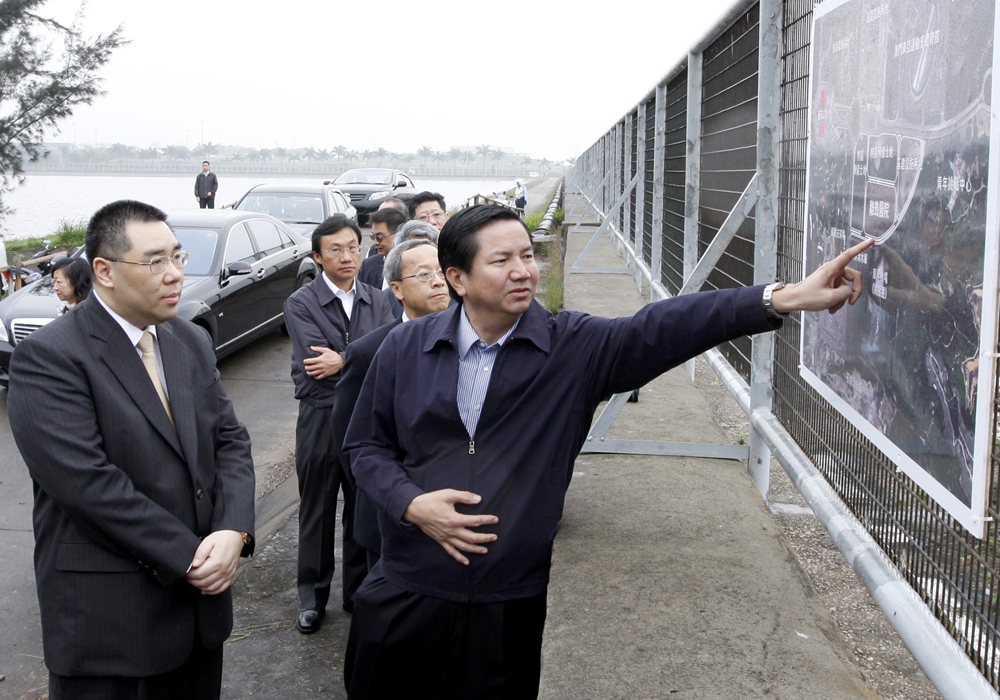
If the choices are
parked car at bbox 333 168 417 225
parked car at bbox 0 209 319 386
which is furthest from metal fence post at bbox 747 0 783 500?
parked car at bbox 333 168 417 225

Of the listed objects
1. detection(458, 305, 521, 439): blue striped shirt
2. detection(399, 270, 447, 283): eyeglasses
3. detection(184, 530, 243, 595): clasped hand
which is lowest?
detection(184, 530, 243, 595): clasped hand

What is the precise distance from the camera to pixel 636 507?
183 inches

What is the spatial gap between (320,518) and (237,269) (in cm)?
623

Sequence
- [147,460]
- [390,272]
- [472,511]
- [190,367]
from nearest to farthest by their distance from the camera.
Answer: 1. [472,511]
2. [147,460]
3. [190,367]
4. [390,272]

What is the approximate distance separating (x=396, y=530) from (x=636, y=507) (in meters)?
2.26

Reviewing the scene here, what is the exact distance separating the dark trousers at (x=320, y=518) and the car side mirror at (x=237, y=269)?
6.02 metres

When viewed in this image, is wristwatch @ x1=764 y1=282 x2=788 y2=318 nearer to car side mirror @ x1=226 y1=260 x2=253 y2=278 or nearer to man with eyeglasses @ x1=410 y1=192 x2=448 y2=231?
man with eyeglasses @ x1=410 y1=192 x2=448 y2=231

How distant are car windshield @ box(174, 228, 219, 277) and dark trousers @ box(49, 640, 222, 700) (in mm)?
7675

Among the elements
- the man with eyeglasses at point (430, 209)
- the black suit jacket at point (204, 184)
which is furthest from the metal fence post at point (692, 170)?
the black suit jacket at point (204, 184)

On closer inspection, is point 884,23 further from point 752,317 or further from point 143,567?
point 143,567

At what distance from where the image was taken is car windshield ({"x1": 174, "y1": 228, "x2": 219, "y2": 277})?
33.2 feet

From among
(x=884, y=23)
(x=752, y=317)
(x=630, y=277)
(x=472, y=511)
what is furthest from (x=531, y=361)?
(x=630, y=277)

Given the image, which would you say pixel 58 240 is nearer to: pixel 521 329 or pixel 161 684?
pixel 161 684

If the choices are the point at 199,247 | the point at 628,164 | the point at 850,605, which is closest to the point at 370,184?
the point at 628,164
